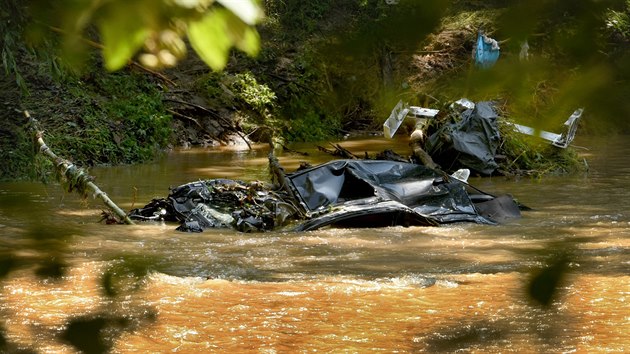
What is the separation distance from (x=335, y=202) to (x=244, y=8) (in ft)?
33.3

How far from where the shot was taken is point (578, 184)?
14883 millimetres

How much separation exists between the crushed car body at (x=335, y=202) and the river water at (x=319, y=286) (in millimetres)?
292

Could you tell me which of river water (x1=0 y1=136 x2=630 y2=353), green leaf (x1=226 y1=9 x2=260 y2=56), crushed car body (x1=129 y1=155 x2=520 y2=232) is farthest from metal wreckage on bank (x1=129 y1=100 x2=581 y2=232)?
green leaf (x1=226 y1=9 x2=260 y2=56)

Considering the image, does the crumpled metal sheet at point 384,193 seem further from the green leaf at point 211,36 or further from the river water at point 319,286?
the green leaf at point 211,36

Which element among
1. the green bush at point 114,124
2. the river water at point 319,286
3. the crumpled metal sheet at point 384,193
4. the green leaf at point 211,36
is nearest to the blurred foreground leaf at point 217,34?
the green leaf at point 211,36

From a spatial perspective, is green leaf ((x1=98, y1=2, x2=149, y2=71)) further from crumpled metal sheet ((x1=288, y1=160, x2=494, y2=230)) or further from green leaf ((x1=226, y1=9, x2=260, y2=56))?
crumpled metal sheet ((x1=288, y1=160, x2=494, y2=230))

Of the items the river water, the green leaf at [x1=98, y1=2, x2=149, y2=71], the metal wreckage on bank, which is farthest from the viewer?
the metal wreckage on bank

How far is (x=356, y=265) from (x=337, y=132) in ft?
56.0

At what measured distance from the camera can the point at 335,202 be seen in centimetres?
1088

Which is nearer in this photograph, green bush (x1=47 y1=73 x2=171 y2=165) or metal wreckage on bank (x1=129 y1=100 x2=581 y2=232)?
metal wreckage on bank (x1=129 y1=100 x2=581 y2=232)

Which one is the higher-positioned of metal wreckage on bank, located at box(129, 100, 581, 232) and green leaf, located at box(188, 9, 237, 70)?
green leaf, located at box(188, 9, 237, 70)

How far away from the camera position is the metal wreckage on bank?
10.4 metres

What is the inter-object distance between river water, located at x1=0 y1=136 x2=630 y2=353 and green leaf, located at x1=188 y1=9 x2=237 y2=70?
469 millimetres

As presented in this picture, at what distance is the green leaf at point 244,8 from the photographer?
2.39 ft
